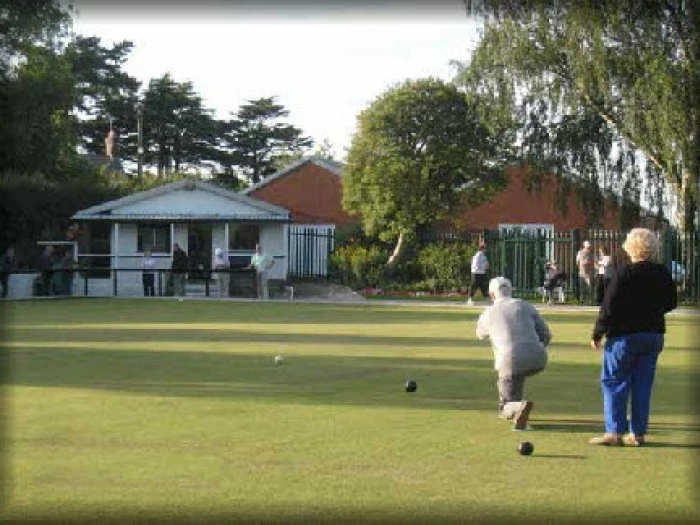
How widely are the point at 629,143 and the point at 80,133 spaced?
36026mm

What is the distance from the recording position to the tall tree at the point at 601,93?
97.3ft

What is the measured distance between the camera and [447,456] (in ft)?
25.1

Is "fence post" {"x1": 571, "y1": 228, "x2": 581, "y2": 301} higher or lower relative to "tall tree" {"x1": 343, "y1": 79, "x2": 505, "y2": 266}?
lower

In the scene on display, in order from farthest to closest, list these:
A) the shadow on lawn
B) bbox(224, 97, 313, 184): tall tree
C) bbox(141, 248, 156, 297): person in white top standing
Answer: bbox(224, 97, 313, 184): tall tree → bbox(141, 248, 156, 297): person in white top standing → the shadow on lawn

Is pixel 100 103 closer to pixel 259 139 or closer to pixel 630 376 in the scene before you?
pixel 259 139

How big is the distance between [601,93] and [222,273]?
43.4ft

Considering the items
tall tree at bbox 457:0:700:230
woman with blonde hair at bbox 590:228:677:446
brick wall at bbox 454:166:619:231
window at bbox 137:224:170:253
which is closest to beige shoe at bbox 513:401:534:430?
woman with blonde hair at bbox 590:228:677:446

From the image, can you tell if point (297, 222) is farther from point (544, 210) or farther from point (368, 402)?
point (368, 402)

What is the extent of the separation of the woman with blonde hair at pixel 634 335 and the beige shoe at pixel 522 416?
2.18 feet

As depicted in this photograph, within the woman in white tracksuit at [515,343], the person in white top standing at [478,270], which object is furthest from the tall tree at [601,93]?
the woman in white tracksuit at [515,343]

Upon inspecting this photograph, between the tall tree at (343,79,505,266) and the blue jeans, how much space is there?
29416 mm

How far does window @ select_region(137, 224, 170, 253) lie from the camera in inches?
1523

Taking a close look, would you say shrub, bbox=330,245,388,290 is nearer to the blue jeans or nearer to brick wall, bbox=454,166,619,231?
brick wall, bbox=454,166,619,231

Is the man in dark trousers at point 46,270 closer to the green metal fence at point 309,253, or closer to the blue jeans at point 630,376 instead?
the green metal fence at point 309,253
